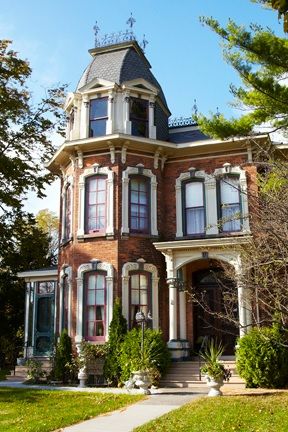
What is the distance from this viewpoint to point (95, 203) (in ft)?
60.5

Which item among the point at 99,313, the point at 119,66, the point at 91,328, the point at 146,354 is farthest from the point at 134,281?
the point at 119,66

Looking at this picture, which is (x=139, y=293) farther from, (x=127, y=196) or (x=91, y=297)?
(x=127, y=196)

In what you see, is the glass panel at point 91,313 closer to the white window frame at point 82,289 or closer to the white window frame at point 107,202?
the white window frame at point 82,289

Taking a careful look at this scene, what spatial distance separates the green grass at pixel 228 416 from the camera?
8.58m

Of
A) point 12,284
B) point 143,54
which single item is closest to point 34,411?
point 143,54

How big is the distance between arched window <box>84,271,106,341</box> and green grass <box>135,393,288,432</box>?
6.26 meters

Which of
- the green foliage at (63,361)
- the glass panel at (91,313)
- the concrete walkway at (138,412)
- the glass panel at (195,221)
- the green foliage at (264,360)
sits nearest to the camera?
the concrete walkway at (138,412)

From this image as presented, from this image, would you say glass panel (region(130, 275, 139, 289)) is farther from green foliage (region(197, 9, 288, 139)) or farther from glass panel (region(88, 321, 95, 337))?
green foliage (region(197, 9, 288, 139))

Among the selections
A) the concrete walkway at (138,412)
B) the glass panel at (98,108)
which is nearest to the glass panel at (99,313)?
the concrete walkway at (138,412)

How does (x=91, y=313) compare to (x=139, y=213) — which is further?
(x=139, y=213)

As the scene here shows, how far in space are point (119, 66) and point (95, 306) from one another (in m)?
9.00

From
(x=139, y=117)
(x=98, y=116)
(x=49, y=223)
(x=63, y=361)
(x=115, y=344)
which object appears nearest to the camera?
(x=115, y=344)

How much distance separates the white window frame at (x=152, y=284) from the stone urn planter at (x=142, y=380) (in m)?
3.37

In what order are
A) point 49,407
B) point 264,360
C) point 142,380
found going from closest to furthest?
point 49,407, point 142,380, point 264,360
